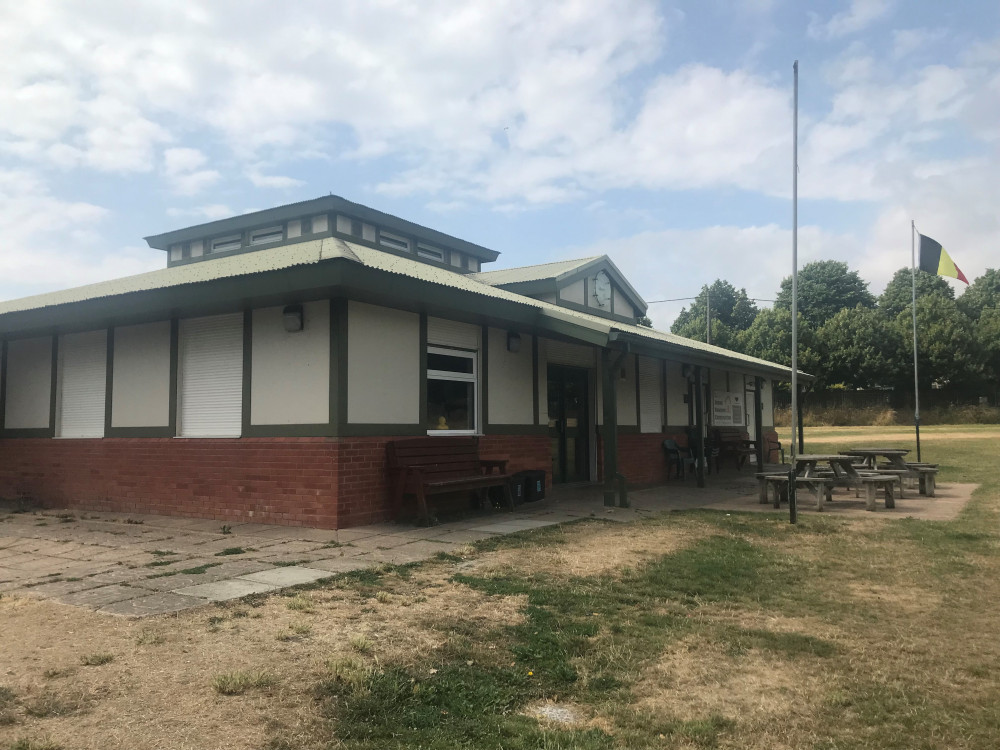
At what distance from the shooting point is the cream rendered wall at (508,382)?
428 inches

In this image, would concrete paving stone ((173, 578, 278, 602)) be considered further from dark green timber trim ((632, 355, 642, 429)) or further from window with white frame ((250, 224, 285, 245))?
window with white frame ((250, 224, 285, 245))

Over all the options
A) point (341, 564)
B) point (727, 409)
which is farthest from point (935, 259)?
point (341, 564)

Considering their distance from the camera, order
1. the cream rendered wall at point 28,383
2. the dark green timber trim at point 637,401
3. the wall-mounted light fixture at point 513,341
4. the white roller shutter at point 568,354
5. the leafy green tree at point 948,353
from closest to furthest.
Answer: the wall-mounted light fixture at point 513,341, the cream rendered wall at point 28,383, the white roller shutter at point 568,354, the dark green timber trim at point 637,401, the leafy green tree at point 948,353

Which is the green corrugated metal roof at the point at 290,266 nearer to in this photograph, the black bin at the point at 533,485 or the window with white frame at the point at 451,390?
the window with white frame at the point at 451,390

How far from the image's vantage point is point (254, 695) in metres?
3.17

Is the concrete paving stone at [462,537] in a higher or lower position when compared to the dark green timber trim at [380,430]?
lower

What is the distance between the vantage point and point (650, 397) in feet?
51.9

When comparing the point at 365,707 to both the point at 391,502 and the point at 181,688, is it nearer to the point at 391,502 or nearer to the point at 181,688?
the point at 181,688

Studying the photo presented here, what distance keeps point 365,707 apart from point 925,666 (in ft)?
9.15

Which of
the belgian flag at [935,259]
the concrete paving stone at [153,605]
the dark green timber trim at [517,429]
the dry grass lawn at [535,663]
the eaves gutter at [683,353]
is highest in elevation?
the belgian flag at [935,259]

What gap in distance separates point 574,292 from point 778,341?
34182 millimetres

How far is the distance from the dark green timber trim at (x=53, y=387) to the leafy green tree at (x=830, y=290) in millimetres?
60325

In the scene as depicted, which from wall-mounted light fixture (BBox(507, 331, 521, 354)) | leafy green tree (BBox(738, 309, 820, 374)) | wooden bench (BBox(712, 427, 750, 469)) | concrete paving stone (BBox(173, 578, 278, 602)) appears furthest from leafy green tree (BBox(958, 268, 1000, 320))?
concrete paving stone (BBox(173, 578, 278, 602))

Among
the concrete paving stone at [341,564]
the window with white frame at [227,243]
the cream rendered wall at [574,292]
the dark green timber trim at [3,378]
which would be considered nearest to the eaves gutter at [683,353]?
the cream rendered wall at [574,292]
